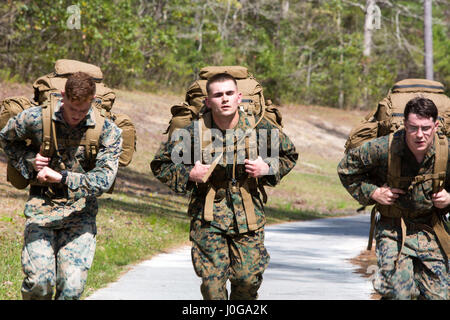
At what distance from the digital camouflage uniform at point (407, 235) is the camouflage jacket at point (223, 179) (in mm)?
529

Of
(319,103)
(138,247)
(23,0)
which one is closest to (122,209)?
(138,247)

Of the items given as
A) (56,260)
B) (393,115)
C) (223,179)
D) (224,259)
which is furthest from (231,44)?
(56,260)

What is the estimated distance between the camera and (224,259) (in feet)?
22.1

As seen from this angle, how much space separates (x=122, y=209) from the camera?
1680cm

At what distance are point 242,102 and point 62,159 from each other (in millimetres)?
1519

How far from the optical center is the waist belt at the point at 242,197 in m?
6.69

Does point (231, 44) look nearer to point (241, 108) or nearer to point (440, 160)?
point (241, 108)

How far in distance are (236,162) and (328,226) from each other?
42.0ft

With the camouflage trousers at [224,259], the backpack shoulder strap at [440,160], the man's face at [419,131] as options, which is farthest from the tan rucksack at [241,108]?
the backpack shoulder strap at [440,160]

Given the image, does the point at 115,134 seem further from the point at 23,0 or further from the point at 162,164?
the point at 23,0

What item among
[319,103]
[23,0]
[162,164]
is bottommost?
[319,103]

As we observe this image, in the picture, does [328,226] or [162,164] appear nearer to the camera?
[162,164]

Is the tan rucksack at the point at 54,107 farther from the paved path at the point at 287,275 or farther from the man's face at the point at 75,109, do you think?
the paved path at the point at 287,275
